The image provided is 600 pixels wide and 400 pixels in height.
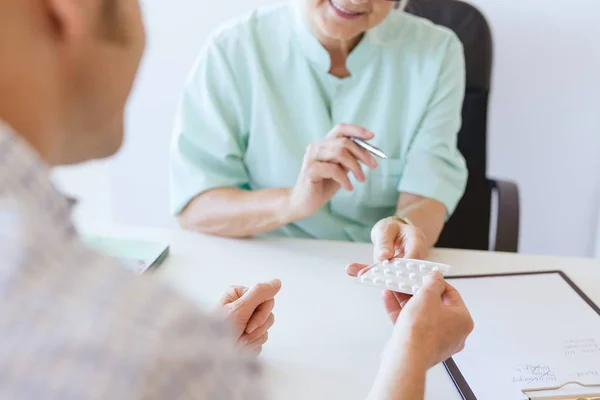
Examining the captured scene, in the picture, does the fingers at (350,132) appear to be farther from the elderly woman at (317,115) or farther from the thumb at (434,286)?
the thumb at (434,286)

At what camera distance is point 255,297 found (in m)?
0.70

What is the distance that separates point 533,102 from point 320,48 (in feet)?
2.14

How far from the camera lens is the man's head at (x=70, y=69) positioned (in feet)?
1.06

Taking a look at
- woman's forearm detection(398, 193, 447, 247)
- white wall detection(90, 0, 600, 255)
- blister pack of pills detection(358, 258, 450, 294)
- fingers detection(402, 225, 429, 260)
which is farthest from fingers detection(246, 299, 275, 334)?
white wall detection(90, 0, 600, 255)

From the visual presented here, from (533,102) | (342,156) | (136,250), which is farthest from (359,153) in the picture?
(533,102)

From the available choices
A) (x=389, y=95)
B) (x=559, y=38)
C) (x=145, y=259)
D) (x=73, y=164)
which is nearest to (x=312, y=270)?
(x=145, y=259)

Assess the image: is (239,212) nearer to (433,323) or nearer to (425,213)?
(425,213)

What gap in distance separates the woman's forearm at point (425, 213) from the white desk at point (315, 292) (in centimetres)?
6

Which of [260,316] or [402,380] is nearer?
[402,380]

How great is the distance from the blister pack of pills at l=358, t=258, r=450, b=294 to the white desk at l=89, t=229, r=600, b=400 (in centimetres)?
7

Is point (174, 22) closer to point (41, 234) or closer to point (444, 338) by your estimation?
point (444, 338)

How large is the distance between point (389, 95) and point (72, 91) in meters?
0.76

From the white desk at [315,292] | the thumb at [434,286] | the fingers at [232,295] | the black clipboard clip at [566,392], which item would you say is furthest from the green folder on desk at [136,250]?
the black clipboard clip at [566,392]

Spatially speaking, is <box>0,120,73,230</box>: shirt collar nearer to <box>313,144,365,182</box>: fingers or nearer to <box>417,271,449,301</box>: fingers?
<box>417,271,449,301</box>: fingers
